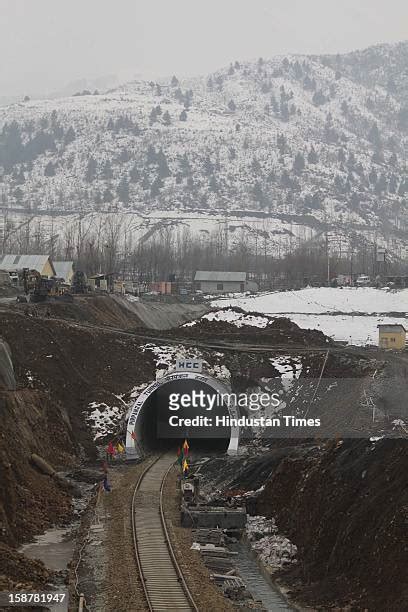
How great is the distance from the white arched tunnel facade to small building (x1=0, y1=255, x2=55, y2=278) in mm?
51277

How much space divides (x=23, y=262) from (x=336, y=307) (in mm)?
30140

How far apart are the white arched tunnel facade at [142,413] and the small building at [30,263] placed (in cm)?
5128

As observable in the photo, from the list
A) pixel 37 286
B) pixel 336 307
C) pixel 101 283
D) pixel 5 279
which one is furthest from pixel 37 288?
pixel 336 307

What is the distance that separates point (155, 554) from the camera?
84.7ft

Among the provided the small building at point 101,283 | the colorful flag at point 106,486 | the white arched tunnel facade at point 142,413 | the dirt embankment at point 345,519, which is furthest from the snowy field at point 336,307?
the dirt embankment at point 345,519

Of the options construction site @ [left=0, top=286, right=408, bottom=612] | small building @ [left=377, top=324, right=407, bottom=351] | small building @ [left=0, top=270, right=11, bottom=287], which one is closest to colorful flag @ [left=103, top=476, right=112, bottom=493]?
construction site @ [left=0, top=286, right=408, bottom=612]

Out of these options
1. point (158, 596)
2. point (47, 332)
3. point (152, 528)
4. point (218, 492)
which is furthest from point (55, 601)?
point (47, 332)

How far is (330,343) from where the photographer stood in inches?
2408

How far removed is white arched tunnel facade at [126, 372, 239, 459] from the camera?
41469 mm

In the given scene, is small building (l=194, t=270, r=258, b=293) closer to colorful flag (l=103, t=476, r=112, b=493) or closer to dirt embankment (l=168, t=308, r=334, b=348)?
dirt embankment (l=168, t=308, r=334, b=348)

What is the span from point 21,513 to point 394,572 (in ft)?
38.4

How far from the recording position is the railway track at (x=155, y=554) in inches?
857

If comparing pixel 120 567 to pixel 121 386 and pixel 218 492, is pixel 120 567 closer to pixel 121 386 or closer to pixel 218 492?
pixel 218 492

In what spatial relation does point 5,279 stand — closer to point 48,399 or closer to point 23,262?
point 23,262
